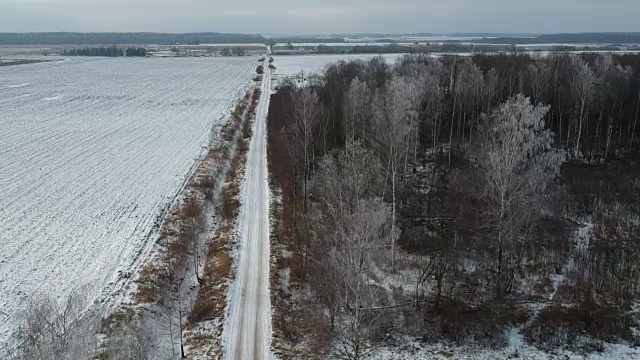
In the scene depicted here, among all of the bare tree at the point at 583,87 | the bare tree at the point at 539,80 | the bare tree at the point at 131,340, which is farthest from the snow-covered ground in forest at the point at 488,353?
the bare tree at the point at 539,80

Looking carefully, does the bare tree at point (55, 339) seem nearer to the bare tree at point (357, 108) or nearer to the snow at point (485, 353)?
the snow at point (485, 353)

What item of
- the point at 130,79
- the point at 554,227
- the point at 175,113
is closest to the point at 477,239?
the point at 554,227

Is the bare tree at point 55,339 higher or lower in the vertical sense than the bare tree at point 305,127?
lower

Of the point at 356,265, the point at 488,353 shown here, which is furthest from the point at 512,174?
the point at 356,265

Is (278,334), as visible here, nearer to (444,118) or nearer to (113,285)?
(113,285)

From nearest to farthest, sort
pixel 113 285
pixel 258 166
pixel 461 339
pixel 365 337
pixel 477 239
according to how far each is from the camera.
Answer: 1. pixel 365 337
2. pixel 461 339
3. pixel 113 285
4. pixel 477 239
5. pixel 258 166

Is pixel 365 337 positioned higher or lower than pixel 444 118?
lower

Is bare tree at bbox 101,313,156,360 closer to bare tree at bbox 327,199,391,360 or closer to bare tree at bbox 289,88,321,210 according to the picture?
bare tree at bbox 327,199,391,360
